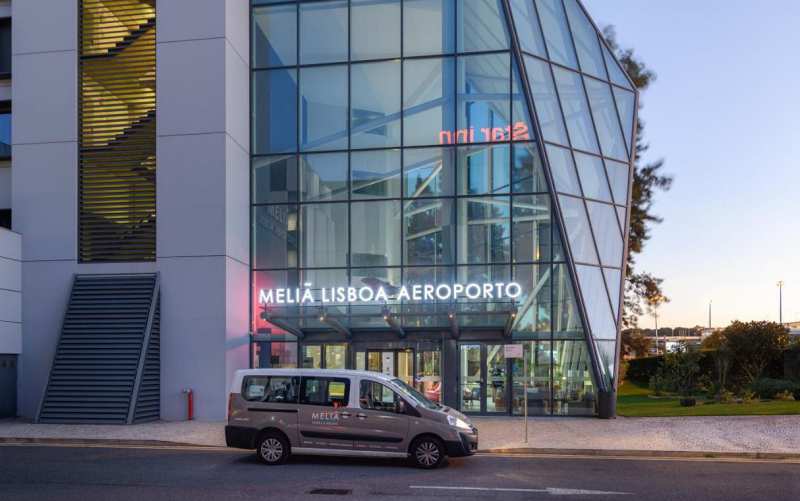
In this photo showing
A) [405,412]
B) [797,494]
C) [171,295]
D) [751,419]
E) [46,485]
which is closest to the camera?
[797,494]

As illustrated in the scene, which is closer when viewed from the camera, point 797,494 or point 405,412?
point 797,494

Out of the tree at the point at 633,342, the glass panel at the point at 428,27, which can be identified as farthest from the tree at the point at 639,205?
the glass panel at the point at 428,27

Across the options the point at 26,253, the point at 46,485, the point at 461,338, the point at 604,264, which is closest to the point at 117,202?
the point at 26,253

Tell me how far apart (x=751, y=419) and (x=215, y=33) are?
746 inches

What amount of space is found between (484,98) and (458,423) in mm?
12779

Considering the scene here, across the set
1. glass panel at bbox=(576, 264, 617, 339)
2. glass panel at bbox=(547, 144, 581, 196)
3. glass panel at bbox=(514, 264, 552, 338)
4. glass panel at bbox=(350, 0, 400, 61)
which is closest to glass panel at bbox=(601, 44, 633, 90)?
glass panel at bbox=(547, 144, 581, 196)

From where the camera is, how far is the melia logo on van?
48.4 feet

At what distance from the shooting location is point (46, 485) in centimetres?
1251

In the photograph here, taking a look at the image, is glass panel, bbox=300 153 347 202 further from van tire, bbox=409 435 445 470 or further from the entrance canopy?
van tire, bbox=409 435 445 470

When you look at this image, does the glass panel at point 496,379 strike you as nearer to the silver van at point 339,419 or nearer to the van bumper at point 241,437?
the silver van at point 339,419

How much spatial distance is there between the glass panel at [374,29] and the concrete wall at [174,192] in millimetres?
3803

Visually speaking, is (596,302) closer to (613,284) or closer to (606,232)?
(613,284)

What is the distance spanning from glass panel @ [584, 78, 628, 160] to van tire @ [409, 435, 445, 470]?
48.6ft

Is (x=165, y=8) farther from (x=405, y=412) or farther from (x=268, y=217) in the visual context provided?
(x=405, y=412)
